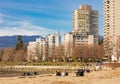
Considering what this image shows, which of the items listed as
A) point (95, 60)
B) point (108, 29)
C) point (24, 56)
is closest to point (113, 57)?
point (95, 60)

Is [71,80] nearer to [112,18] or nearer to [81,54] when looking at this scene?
[81,54]

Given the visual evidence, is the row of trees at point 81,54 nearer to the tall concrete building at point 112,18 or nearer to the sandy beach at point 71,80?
the tall concrete building at point 112,18

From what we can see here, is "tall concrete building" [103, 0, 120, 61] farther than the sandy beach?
Yes

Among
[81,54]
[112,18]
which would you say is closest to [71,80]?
[81,54]

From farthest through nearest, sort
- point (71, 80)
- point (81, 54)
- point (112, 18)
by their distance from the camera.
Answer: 1. point (112, 18)
2. point (81, 54)
3. point (71, 80)

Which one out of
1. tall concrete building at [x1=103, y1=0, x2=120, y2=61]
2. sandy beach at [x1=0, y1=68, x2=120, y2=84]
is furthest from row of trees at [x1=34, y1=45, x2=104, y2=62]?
sandy beach at [x1=0, y1=68, x2=120, y2=84]

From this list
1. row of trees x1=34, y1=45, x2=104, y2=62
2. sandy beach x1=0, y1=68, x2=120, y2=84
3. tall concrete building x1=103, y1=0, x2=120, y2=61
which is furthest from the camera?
tall concrete building x1=103, y1=0, x2=120, y2=61

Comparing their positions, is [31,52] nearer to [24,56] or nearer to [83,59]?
[24,56]

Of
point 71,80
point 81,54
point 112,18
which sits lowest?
point 71,80

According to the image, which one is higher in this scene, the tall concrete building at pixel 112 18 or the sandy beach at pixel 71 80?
the tall concrete building at pixel 112 18

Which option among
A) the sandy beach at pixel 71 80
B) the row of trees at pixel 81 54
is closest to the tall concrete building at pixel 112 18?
the row of trees at pixel 81 54

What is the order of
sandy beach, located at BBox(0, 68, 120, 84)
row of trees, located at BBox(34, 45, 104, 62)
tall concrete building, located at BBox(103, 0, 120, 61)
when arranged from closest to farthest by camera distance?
sandy beach, located at BBox(0, 68, 120, 84) < row of trees, located at BBox(34, 45, 104, 62) < tall concrete building, located at BBox(103, 0, 120, 61)

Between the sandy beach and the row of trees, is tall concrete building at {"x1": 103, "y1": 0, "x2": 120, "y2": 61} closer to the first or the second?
the row of trees

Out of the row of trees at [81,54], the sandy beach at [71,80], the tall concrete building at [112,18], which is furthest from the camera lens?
the tall concrete building at [112,18]
